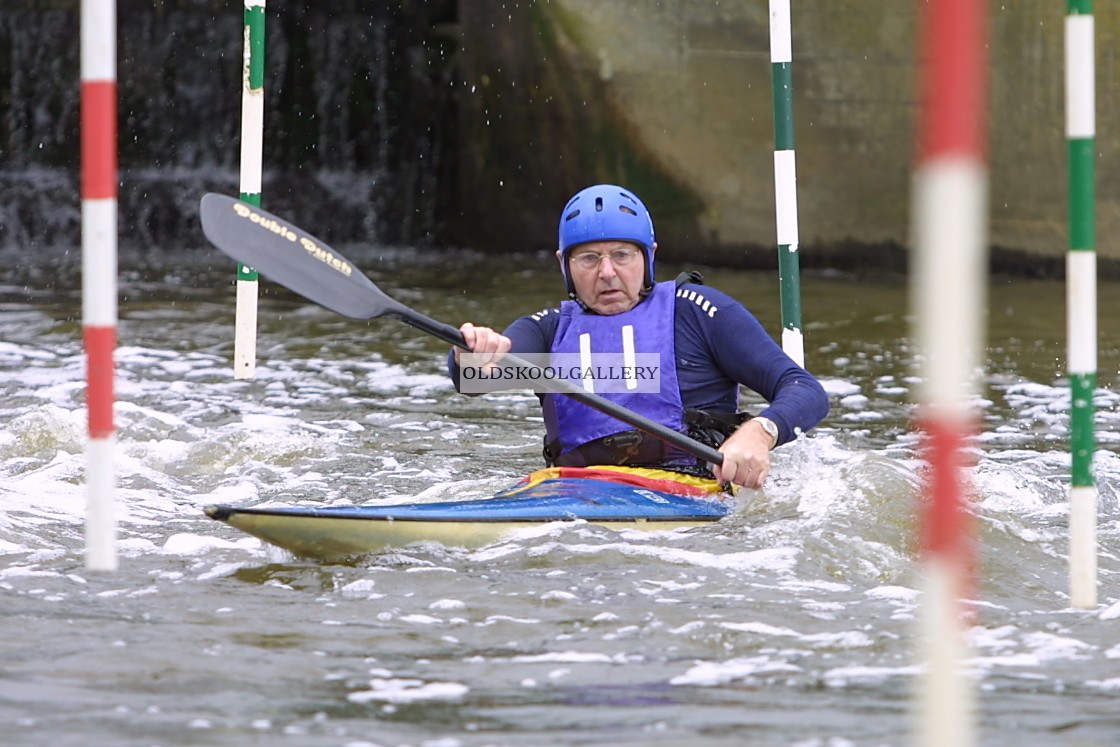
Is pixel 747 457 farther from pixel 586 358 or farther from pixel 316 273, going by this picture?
pixel 316 273

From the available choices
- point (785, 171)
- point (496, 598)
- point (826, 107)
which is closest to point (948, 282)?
point (496, 598)

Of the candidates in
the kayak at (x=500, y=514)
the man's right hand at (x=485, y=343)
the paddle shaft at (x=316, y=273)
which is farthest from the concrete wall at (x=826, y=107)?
the man's right hand at (x=485, y=343)

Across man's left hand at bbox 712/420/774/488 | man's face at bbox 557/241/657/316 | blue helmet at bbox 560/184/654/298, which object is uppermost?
blue helmet at bbox 560/184/654/298

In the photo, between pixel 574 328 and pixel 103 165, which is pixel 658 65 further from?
pixel 103 165

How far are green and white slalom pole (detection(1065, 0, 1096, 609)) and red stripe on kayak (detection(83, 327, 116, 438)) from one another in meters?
1.86

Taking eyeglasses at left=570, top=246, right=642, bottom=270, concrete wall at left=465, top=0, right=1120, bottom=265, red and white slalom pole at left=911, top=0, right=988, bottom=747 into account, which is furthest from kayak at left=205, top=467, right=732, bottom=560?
concrete wall at left=465, top=0, right=1120, bottom=265

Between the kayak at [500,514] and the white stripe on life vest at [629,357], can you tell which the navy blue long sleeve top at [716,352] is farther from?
the kayak at [500,514]

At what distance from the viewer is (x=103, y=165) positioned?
10.1ft

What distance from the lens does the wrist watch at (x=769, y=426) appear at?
13.8 feet

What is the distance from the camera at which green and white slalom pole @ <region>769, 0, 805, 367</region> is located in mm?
5750

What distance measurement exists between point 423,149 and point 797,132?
382cm

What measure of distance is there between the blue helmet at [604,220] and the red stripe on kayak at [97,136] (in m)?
1.68

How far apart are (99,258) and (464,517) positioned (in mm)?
1190

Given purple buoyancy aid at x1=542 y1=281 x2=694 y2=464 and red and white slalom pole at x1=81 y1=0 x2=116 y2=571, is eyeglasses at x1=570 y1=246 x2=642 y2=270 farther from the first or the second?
red and white slalom pole at x1=81 y1=0 x2=116 y2=571
